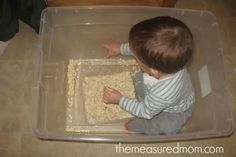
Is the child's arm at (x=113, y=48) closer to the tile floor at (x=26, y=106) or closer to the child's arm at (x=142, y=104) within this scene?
the child's arm at (x=142, y=104)

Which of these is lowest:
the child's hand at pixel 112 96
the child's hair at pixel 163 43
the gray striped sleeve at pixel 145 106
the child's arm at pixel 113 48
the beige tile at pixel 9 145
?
the beige tile at pixel 9 145

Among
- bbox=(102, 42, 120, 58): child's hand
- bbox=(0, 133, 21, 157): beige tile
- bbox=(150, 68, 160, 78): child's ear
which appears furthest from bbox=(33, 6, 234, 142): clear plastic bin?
bbox=(150, 68, 160, 78): child's ear

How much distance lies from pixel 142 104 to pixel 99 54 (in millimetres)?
354

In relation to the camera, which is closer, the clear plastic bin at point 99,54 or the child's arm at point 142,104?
the child's arm at point 142,104

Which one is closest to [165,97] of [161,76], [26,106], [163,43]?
[161,76]

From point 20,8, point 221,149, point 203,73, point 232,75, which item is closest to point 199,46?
point 203,73

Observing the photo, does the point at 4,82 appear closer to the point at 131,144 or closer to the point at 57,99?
the point at 57,99

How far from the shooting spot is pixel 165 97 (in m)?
0.88

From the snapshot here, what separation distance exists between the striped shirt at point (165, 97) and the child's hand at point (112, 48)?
24 cm

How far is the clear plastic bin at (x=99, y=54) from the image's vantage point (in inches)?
41.9

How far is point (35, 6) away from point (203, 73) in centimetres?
62

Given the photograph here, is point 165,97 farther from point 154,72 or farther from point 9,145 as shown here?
point 9,145

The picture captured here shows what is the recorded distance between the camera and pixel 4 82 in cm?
121

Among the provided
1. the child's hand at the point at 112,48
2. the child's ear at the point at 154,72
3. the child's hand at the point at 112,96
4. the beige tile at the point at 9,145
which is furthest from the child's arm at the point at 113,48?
the beige tile at the point at 9,145
